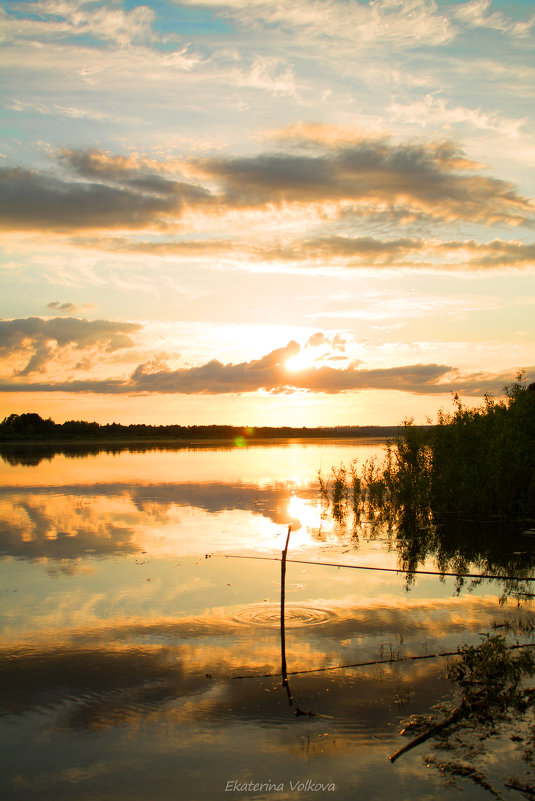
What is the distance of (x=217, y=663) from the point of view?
11.0 metres

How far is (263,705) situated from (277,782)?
6.26ft

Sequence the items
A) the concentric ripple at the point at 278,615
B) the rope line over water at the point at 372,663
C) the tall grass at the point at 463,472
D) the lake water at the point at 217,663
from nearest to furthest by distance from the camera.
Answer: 1. the lake water at the point at 217,663
2. the rope line over water at the point at 372,663
3. the concentric ripple at the point at 278,615
4. the tall grass at the point at 463,472

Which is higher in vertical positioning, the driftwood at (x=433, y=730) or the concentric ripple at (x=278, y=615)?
the driftwood at (x=433, y=730)

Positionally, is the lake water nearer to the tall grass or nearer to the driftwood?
the driftwood

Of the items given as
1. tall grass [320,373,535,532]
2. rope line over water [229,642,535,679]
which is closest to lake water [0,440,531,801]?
rope line over water [229,642,535,679]

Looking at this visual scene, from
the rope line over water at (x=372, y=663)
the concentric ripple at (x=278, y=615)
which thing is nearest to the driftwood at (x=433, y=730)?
the rope line over water at (x=372, y=663)

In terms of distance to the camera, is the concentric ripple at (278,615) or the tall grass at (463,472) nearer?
the concentric ripple at (278,615)

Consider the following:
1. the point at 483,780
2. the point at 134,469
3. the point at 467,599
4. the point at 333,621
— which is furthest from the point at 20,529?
the point at 134,469

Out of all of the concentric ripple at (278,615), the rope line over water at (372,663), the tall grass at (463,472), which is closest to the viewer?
the rope line over water at (372,663)

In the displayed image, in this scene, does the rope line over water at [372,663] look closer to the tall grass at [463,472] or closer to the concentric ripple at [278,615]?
the concentric ripple at [278,615]

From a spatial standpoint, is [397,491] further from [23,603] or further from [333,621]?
[23,603]

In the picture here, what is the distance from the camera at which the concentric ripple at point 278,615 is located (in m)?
13.2

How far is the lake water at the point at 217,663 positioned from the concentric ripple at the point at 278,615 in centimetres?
7

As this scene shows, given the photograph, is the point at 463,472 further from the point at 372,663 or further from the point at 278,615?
the point at 372,663
